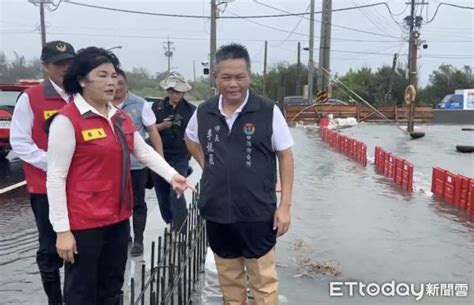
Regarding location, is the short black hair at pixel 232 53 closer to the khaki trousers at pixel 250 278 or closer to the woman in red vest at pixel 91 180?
the woman in red vest at pixel 91 180

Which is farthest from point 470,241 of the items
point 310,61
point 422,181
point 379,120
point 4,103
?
point 310,61

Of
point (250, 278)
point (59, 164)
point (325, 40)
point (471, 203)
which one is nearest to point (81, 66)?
point (59, 164)

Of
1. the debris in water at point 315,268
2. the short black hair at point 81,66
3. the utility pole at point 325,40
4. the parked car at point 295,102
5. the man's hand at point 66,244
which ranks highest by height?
the utility pole at point 325,40

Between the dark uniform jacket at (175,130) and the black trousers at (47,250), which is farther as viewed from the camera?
the dark uniform jacket at (175,130)

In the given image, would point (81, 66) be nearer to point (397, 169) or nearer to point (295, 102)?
point (397, 169)

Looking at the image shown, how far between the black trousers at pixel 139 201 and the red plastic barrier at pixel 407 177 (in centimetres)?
554

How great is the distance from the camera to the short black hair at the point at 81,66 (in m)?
2.95

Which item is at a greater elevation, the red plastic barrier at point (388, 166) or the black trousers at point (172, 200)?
the black trousers at point (172, 200)

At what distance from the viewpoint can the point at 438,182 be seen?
8.98 m

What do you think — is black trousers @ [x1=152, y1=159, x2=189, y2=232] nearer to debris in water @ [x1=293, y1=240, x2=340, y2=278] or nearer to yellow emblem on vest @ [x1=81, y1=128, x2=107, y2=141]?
debris in water @ [x1=293, y1=240, x2=340, y2=278]

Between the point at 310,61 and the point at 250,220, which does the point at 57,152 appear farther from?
the point at 310,61

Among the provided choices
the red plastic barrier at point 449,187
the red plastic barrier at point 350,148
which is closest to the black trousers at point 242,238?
the red plastic barrier at point 449,187

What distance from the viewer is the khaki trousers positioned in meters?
3.28

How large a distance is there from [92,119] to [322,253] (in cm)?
340
